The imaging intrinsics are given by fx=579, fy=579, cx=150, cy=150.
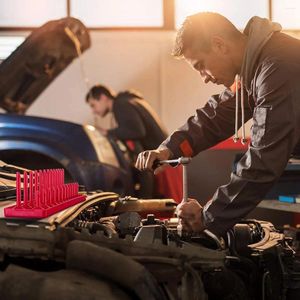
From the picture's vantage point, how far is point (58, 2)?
23.0 ft

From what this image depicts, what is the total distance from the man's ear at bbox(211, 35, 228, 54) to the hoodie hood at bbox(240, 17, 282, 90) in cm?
8

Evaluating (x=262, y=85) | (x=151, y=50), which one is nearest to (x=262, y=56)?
(x=262, y=85)

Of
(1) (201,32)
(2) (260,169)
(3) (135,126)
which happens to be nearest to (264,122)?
(2) (260,169)

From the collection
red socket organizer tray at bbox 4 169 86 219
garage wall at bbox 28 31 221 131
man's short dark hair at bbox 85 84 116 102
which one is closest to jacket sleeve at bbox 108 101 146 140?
man's short dark hair at bbox 85 84 116 102

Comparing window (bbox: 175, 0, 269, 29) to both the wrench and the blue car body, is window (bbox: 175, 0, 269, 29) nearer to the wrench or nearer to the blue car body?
the blue car body

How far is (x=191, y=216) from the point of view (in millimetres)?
1895

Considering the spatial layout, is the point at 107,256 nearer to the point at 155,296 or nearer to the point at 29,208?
the point at 155,296

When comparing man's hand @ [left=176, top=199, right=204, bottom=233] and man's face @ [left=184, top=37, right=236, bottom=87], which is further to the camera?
man's face @ [left=184, top=37, right=236, bottom=87]

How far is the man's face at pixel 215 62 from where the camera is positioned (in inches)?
82.4

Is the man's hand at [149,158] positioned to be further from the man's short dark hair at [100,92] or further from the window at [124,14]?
the window at [124,14]

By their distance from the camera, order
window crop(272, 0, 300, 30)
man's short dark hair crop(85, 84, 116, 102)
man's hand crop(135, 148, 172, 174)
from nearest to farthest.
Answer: man's hand crop(135, 148, 172, 174) < man's short dark hair crop(85, 84, 116, 102) < window crop(272, 0, 300, 30)

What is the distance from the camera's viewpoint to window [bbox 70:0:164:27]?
22.5 feet

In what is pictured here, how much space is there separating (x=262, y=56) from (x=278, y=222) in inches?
81.4

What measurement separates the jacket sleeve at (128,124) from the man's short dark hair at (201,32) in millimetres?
2821
